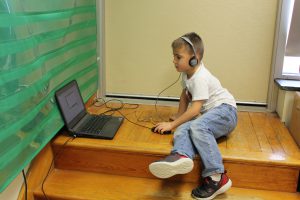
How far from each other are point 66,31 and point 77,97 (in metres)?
0.37

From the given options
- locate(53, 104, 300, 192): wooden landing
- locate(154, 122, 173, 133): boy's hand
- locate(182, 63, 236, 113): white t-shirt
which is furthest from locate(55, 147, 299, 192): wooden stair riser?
locate(182, 63, 236, 113): white t-shirt

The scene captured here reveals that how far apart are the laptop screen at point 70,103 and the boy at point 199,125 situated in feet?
1.44

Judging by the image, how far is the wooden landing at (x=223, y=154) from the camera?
1.58 metres

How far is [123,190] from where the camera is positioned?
158cm

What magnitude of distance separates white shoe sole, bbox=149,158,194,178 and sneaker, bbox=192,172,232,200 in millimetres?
124

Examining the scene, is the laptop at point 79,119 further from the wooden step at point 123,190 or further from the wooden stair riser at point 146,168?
the wooden step at point 123,190

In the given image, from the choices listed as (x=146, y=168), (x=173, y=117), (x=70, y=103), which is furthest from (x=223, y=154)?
(x=70, y=103)


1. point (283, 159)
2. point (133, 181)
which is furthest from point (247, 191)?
point (133, 181)

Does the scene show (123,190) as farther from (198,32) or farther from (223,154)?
(198,32)

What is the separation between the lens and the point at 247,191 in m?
1.59

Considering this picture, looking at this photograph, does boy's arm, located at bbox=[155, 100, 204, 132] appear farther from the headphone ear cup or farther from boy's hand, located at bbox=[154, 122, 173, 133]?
the headphone ear cup

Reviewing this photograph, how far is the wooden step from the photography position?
1.53 metres

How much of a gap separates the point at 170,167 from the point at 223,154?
0.34 metres

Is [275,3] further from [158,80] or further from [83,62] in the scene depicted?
[83,62]
